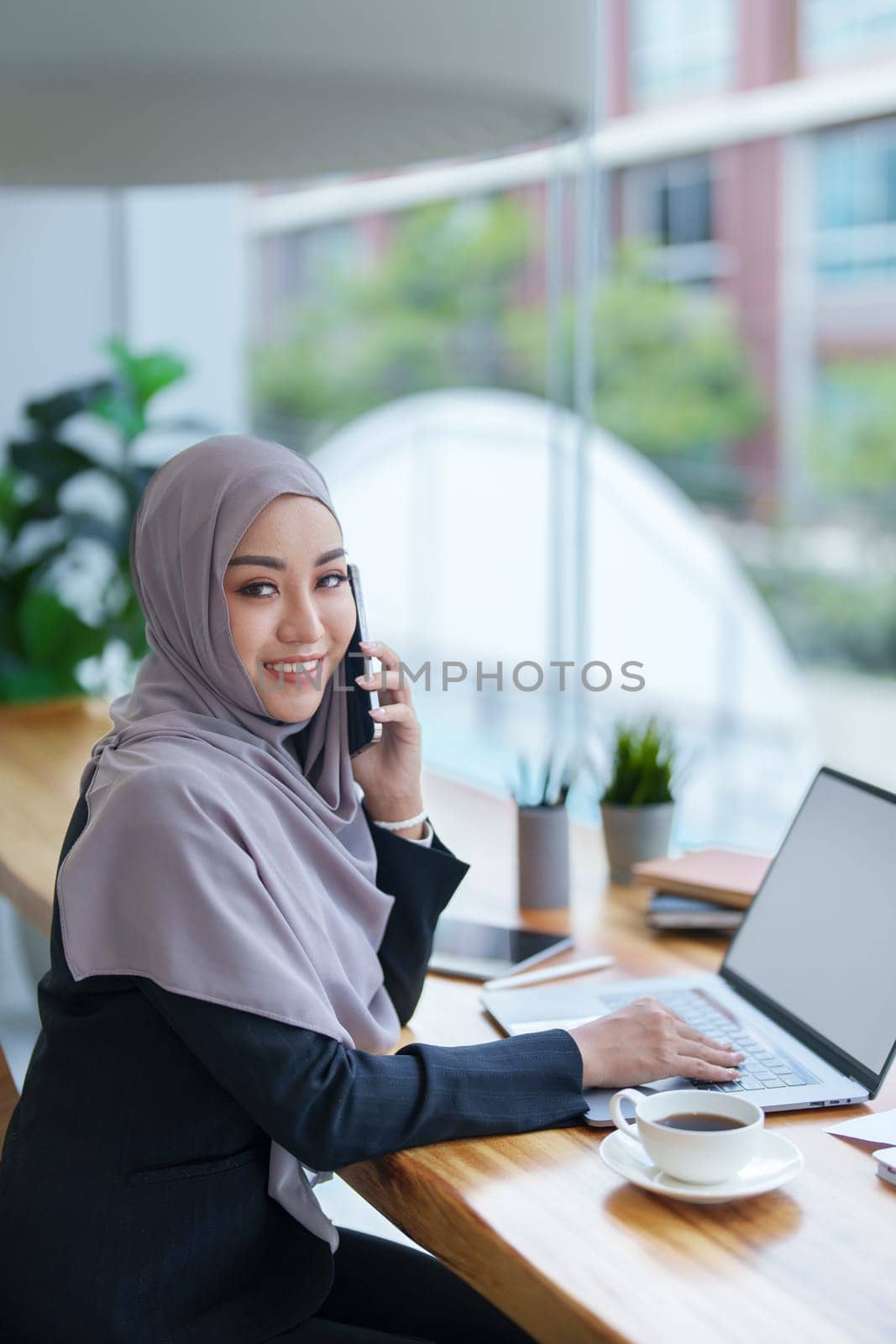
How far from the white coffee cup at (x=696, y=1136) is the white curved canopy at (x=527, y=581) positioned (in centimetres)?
290

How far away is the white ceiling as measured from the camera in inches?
47.4

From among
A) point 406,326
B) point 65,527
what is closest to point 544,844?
point 65,527

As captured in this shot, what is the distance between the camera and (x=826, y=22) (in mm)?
13914

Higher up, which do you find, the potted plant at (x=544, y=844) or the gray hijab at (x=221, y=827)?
the gray hijab at (x=221, y=827)

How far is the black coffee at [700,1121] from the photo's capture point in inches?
41.6

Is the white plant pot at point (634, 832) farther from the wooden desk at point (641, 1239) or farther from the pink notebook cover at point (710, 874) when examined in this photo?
the wooden desk at point (641, 1239)

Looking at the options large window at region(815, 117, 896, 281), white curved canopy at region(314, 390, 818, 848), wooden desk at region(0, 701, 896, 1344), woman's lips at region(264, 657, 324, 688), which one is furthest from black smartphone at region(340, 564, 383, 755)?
large window at region(815, 117, 896, 281)

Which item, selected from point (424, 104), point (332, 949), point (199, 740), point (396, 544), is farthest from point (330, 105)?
point (396, 544)

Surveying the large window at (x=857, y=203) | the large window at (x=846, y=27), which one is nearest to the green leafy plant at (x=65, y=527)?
the large window at (x=846, y=27)

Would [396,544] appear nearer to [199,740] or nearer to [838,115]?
[199,740]

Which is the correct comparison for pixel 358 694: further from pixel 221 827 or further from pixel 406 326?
pixel 406 326

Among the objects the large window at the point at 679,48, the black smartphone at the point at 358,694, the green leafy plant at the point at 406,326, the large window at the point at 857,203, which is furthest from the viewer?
the green leafy plant at the point at 406,326

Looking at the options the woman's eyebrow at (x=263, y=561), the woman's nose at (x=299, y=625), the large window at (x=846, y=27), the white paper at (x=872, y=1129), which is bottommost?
the white paper at (x=872, y=1129)

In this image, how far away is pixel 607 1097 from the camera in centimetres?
119
